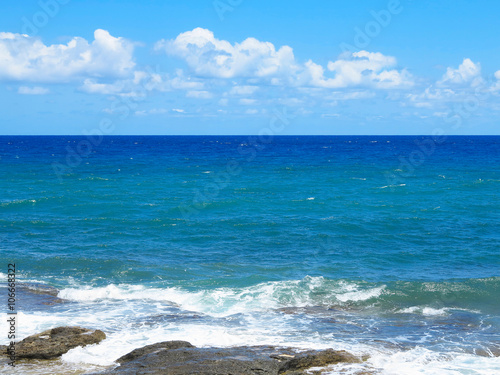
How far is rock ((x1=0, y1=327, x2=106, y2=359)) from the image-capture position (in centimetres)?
1470

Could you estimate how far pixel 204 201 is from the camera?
44188 mm

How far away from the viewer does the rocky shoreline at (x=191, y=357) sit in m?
12.9

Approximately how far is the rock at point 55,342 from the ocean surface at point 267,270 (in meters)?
0.45

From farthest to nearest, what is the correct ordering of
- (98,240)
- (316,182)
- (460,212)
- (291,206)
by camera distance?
(316,182), (291,206), (460,212), (98,240)

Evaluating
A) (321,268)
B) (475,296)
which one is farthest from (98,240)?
(475,296)

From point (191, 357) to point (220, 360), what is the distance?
2.67ft

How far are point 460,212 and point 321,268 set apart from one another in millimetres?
18218

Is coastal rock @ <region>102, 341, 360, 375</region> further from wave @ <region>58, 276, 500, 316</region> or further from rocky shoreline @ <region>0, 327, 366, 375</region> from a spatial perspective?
wave @ <region>58, 276, 500, 316</region>

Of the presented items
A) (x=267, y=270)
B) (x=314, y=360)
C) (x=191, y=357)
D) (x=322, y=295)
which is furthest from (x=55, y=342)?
(x=267, y=270)

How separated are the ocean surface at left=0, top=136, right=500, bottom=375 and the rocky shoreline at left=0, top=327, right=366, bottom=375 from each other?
503 millimetres

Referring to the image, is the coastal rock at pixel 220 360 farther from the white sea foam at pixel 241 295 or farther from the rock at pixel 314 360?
the white sea foam at pixel 241 295

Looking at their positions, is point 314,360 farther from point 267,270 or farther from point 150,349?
point 267,270

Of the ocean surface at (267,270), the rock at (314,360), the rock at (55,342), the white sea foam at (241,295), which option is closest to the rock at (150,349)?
the ocean surface at (267,270)

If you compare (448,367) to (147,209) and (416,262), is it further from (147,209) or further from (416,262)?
(147,209)
